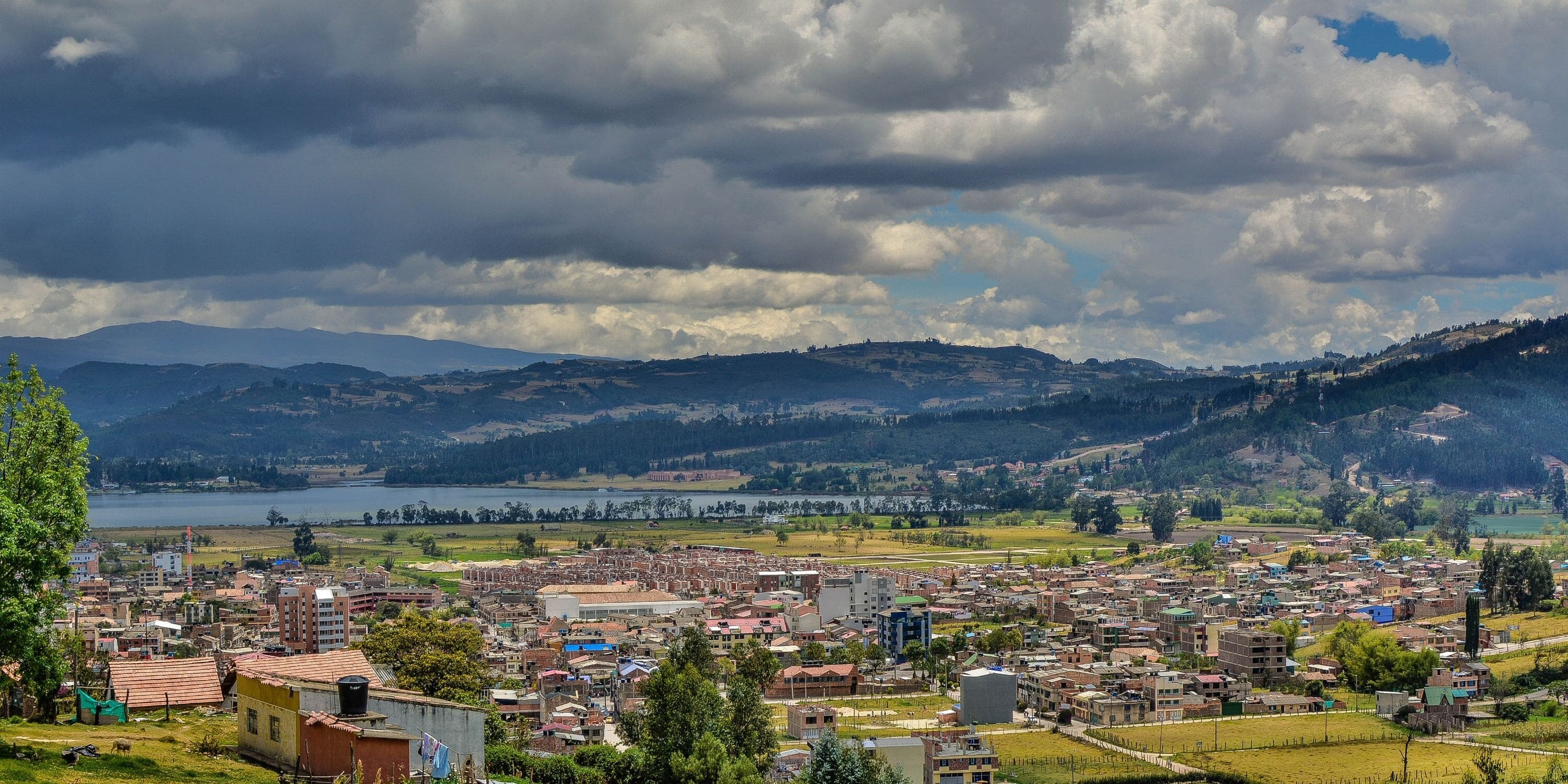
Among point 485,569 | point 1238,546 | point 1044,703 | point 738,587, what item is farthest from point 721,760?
point 1238,546

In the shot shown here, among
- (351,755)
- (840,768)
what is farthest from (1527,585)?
(351,755)

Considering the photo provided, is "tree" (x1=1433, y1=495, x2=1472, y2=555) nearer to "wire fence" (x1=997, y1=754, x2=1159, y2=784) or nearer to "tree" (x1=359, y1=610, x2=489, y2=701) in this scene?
"wire fence" (x1=997, y1=754, x2=1159, y2=784)

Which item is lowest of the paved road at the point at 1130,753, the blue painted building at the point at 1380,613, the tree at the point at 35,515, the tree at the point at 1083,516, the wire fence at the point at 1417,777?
the paved road at the point at 1130,753

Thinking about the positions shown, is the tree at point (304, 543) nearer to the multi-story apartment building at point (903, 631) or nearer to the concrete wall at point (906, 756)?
the multi-story apartment building at point (903, 631)

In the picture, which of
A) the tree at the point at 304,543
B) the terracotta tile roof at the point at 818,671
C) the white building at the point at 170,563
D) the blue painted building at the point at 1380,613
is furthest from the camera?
the tree at the point at 304,543

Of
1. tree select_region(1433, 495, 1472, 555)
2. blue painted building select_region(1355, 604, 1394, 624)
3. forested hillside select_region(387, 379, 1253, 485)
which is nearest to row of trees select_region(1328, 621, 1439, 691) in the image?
blue painted building select_region(1355, 604, 1394, 624)

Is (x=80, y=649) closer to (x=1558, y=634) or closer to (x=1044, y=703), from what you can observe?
(x=1044, y=703)

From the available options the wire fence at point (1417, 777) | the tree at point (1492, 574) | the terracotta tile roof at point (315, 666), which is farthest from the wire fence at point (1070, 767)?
the tree at point (1492, 574)
